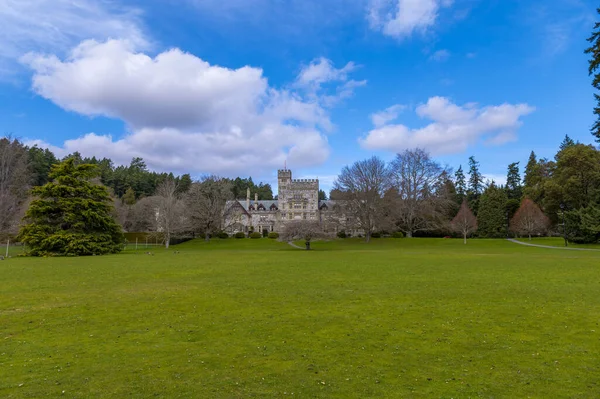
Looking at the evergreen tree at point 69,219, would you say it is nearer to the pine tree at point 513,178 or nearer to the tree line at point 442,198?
the tree line at point 442,198

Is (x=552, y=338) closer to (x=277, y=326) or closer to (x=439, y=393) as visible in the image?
(x=439, y=393)

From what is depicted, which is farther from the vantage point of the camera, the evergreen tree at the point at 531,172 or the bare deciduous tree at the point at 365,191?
the evergreen tree at the point at 531,172

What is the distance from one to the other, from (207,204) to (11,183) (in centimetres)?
3145

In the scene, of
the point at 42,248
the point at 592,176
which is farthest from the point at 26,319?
the point at 592,176

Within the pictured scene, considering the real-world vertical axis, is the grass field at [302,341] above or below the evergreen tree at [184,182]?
below

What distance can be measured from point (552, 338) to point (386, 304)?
4.70 metres

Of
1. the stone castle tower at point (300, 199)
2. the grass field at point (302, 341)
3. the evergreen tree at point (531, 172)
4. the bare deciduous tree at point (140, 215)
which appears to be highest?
the evergreen tree at point (531, 172)

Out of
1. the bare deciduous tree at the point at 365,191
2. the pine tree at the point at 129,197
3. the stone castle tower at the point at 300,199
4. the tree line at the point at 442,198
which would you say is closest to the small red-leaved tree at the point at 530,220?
the tree line at the point at 442,198

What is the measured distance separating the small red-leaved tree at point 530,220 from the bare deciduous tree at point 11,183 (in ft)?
258

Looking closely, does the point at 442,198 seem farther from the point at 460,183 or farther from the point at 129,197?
the point at 129,197

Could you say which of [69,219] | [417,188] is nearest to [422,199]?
[417,188]

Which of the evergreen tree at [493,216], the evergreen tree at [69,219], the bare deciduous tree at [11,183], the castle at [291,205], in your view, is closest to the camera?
the evergreen tree at [69,219]

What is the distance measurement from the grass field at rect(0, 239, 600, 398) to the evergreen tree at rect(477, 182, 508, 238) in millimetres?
63822

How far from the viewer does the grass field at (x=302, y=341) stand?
6105mm
